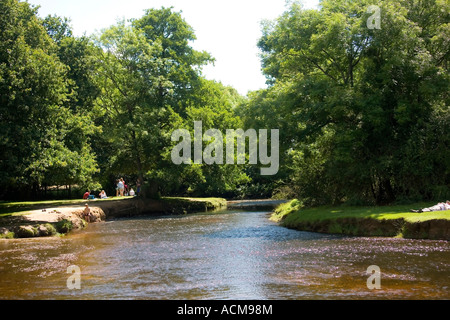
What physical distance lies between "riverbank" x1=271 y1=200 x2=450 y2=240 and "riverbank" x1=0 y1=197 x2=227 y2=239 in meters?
13.4

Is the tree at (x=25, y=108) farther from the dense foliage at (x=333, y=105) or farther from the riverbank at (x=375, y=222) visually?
the riverbank at (x=375, y=222)

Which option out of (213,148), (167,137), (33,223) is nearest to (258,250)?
(33,223)

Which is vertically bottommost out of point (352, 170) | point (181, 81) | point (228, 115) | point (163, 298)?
point (163, 298)

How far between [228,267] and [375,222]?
8424 millimetres

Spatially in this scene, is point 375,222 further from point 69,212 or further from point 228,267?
point 69,212

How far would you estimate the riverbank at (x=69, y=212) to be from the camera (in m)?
25.1

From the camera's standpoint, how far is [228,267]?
14445mm

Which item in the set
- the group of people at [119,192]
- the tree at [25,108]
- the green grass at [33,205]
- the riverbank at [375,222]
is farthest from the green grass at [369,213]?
the group of people at [119,192]

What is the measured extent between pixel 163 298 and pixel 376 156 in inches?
668

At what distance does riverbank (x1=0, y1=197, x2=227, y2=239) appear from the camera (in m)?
25.1

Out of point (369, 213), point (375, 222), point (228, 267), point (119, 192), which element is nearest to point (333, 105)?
point (369, 213)
